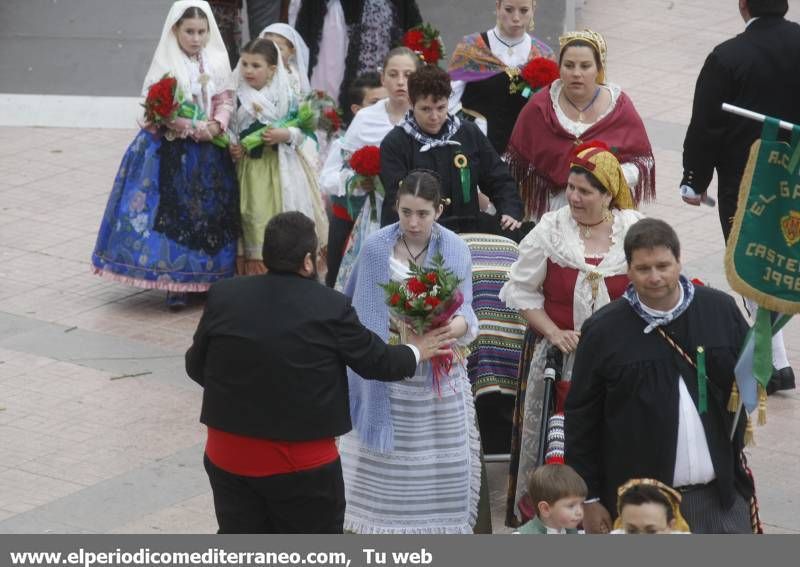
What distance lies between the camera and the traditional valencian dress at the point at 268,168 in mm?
10922

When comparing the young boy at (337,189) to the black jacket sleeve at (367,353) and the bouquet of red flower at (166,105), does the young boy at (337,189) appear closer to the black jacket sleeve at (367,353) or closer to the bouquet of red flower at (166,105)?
the bouquet of red flower at (166,105)

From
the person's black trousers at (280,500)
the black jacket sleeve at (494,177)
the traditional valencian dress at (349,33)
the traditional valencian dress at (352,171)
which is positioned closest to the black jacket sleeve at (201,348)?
the person's black trousers at (280,500)

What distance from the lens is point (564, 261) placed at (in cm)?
750

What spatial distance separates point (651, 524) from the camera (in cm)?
559

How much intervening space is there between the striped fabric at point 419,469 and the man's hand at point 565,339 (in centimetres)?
46

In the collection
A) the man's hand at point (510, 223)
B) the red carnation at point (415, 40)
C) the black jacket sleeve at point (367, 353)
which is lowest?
the black jacket sleeve at point (367, 353)

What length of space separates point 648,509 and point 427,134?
11.5 feet

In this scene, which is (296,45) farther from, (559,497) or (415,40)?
(559,497)

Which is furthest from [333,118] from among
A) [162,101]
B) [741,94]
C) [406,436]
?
[406,436]

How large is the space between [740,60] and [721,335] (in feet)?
10.6

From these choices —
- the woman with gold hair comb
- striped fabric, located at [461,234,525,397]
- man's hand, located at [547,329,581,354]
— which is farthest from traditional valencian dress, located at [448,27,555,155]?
man's hand, located at [547,329,581,354]

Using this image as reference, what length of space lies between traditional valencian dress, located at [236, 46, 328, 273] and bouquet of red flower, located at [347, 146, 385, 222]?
139 centimetres

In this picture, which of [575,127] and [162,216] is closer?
[575,127]

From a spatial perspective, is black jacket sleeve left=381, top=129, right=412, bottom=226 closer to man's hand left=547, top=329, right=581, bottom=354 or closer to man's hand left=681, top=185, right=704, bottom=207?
man's hand left=547, top=329, right=581, bottom=354
